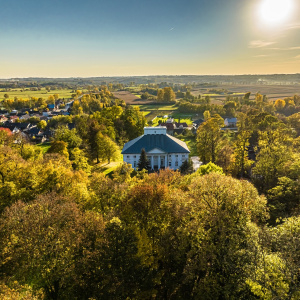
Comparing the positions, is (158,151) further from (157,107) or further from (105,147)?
(157,107)

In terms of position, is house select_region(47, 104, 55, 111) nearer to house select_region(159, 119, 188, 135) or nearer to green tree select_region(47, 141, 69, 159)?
house select_region(159, 119, 188, 135)

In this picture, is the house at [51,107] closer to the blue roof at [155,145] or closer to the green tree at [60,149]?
the blue roof at [155,145]

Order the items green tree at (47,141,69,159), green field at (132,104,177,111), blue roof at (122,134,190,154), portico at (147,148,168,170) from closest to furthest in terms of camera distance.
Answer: green tree at (47,141,69,159) → portico at (147,148,168,170) → blue roof at (122,134,190,154) → green field at (132,104,177,111)

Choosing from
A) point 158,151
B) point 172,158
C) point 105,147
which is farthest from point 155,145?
point 105,147

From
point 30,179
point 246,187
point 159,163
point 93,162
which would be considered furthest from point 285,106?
point 30,179

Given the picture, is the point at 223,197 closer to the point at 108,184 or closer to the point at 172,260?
the point at 172,260

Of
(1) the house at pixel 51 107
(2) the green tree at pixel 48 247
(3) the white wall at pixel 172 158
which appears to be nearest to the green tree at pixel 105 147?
(3) the white wall at pixel 172 158

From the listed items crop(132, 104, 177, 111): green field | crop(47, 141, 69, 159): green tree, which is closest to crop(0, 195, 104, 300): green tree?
crop(47, 141, 69, 159): green tree
